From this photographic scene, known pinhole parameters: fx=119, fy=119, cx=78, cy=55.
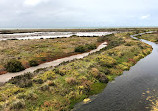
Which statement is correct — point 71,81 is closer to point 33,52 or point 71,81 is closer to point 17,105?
point 17,105

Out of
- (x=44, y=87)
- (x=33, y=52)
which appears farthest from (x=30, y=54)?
(x=44, y=87)

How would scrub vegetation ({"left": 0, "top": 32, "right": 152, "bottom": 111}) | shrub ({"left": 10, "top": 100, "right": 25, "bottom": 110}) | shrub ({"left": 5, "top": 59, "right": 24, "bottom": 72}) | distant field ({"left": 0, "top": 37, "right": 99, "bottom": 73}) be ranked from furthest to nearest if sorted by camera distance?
1. distant field ({"left": 0, "top": 37, "right": 99, "bottom": 73})
2. shrub ({"left": 5, "top": 59, "right": 24, "bottom": 72})
3. scrub vegetation ({"left": 0, "top": 32, "right": 152, "bottom": 111})
4. shrub ({"left": 10, "top": 100, "right": 25, "bottom": 110})

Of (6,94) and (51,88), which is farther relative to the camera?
(51,88)

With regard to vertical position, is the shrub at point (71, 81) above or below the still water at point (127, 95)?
above

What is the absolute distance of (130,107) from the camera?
13984mm

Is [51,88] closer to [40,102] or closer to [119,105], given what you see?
[40,102]

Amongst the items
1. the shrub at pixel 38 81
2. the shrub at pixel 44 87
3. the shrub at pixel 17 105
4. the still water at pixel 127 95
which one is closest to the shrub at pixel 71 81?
the shrub at pixel 44 87

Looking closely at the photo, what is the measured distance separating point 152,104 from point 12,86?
19176mm

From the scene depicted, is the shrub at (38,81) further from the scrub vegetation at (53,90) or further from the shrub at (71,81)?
the shrub at (71,81)

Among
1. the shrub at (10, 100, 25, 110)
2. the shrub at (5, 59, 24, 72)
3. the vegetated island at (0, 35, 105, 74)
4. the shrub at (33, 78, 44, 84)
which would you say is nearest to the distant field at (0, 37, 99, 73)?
the vegetated island at (0, 35, 105, 74)

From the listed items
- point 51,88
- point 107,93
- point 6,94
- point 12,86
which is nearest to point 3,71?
point 12,86

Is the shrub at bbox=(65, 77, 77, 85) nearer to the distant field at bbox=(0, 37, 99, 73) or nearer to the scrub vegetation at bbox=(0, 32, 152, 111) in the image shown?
the scrub vegetation at bbox=(0, 32, 152, 111)

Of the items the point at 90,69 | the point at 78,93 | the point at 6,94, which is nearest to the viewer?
the point at 6,94

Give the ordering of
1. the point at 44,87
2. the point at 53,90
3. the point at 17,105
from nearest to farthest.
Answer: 1. the point at 17,105
2. the point at 53,90
3. the point at 44,87
